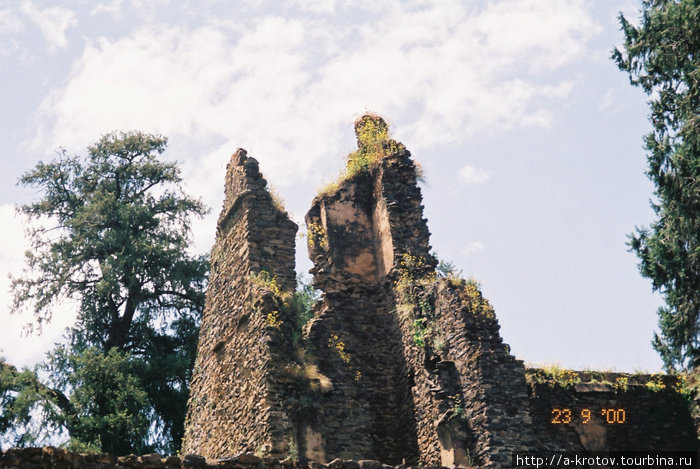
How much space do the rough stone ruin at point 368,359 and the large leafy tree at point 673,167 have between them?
3.89m

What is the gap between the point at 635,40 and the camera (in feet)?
68.1

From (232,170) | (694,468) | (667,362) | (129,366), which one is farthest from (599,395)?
(129,366)

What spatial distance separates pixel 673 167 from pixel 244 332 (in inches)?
448

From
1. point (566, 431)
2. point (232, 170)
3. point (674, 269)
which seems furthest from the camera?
point (674, 269)

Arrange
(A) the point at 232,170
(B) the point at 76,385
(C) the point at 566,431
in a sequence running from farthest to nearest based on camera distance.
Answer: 1. (B) the point at 76,385
2. (A) the point at 232,170
3. (C) the point at 566,431

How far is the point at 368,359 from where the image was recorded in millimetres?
16781

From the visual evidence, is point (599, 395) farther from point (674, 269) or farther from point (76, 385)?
point (76, 385)

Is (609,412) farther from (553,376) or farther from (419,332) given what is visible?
(419,332)

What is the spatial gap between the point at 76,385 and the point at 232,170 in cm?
831

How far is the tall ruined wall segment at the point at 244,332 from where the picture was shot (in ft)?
44.9

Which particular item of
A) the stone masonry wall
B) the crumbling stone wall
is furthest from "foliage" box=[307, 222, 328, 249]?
the crumbling stone wall

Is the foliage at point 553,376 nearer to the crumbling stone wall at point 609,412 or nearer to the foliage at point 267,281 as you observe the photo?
the crumbling stone wall at point 609,412

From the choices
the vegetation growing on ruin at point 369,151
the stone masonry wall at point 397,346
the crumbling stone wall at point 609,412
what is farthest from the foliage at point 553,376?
the vegetation growing on ruin at point 369,151

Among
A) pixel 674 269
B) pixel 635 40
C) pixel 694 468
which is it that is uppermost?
pixel 635 40
